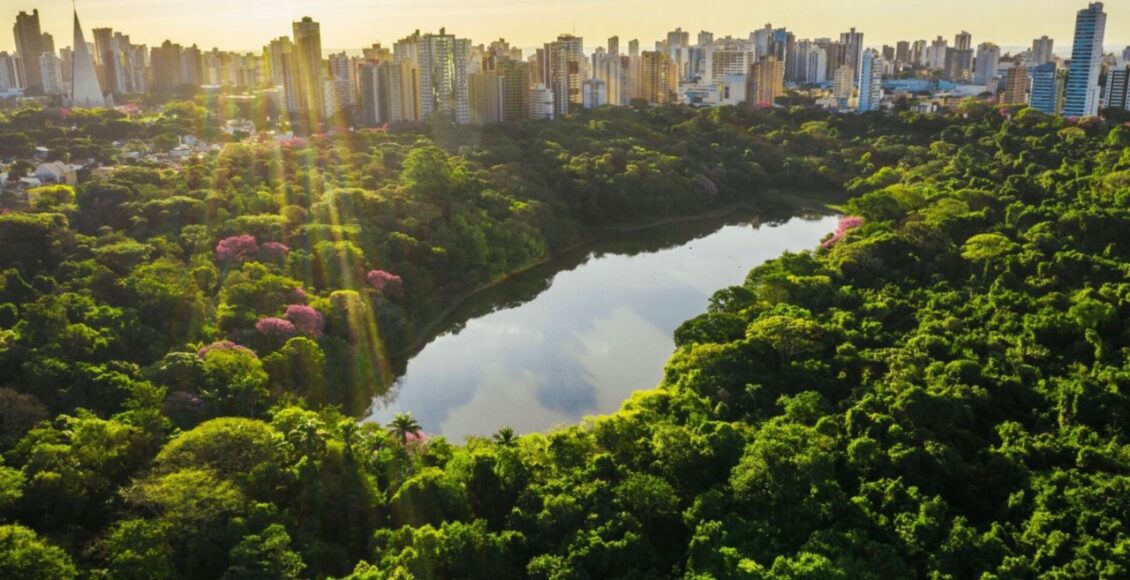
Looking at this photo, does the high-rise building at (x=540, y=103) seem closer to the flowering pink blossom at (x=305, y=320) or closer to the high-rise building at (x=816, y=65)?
the flowering pink blossom at (x=305, y=320)

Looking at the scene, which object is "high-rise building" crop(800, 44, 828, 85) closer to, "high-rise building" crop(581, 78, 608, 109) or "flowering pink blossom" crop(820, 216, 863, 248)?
"high-rise building" crop(581, 78, 608, 109)

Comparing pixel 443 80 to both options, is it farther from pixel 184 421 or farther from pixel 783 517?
pixel 783 517

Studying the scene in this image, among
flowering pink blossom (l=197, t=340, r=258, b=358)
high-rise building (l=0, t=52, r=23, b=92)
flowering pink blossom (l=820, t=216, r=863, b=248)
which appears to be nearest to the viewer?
flowering pink blossom (l=197, t=340, r=258, b=358)

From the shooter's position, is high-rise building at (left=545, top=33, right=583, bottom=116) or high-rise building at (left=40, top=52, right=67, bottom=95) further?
high-rise building at (left=40, top=52, right=67, bottom=95)

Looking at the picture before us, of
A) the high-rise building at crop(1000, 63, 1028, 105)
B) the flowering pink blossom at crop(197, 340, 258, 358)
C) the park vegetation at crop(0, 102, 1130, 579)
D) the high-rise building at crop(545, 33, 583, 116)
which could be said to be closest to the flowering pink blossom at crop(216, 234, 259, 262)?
the park vegetation at crop(0, 102, 1130, 579)

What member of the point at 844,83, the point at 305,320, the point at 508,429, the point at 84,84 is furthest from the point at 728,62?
the point at 508,429

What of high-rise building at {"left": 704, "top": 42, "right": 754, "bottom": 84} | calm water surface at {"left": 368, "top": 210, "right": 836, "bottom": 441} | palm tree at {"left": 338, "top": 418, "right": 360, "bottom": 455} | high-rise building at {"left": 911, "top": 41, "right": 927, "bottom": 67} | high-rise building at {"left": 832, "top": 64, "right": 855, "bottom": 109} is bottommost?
calm water surface at {"left": 368, "top": 210, "right": 836, "bottom": 441}
